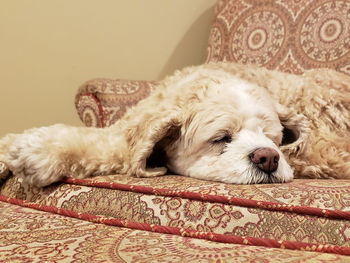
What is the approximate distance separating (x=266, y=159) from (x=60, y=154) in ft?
2.61

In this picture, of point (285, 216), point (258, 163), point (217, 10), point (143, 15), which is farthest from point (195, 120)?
point (143, 15)

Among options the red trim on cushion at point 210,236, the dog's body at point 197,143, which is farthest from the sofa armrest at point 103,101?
the red trim on cushion at point 210,236

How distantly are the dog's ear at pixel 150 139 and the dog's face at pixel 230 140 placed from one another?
35mm

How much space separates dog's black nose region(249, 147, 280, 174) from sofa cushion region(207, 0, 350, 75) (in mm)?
1432

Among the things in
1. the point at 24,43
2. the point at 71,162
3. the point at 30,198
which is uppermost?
the point at 24,43

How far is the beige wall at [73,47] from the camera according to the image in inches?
121

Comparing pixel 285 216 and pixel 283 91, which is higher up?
pixel 283 91

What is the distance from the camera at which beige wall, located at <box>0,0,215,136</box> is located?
3.07 meters

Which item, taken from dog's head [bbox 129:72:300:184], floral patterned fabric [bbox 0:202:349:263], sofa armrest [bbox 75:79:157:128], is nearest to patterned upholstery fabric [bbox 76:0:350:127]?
sofa armrest [bbox 75:79:157:128]

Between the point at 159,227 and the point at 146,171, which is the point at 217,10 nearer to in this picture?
the point at 146,171

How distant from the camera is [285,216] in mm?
1140

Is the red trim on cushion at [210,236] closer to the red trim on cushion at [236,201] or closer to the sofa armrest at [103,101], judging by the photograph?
the red trim on cushion at [236,201]

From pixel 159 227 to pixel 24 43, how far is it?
2.40 meters

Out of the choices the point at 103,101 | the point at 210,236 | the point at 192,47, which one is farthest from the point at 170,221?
the point at 192,47
